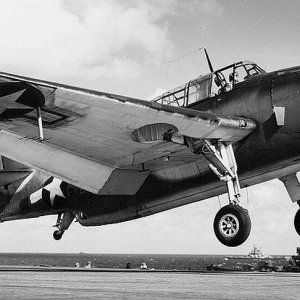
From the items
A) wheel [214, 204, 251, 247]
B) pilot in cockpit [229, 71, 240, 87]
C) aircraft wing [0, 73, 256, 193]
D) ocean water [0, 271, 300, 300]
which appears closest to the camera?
ocean water [0, 271, 300, 300]

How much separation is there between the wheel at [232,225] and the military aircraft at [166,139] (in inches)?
1.0

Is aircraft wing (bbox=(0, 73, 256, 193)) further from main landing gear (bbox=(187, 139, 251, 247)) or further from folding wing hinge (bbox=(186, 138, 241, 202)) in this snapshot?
main landing gear (bbox=(187, 139, 251, 247))

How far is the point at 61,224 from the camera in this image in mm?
16594

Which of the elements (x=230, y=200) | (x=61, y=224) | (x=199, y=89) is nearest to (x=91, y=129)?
(x=199, y=89)

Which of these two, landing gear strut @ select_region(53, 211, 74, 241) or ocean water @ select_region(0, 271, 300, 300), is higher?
landing gear strut @ select_region(53, 211, 74, 241)

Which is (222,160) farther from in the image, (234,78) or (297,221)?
(297,221)

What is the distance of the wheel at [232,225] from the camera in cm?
1137

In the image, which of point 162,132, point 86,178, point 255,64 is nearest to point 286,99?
point 255,64

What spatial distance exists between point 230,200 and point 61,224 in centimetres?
718

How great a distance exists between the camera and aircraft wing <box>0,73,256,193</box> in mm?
9719

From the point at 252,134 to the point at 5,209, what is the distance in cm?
980

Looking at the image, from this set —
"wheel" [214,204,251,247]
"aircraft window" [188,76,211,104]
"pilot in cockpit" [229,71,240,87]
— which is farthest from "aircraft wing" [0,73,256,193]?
"wheel" [214,204,251,247]

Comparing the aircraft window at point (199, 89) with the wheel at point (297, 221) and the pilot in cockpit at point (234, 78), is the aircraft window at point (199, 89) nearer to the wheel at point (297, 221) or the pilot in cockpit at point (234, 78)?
the pilot in cockpit at point (234, 78)

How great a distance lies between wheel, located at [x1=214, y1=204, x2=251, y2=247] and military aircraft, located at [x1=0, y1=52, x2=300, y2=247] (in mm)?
24
